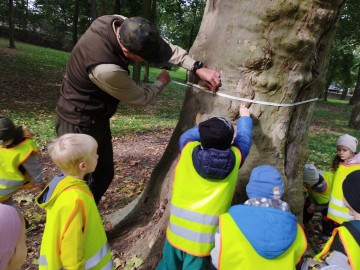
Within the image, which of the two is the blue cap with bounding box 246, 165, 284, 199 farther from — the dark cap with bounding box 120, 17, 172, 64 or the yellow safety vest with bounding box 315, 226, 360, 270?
the dark cap with bounding box 120, 17, 172, 64

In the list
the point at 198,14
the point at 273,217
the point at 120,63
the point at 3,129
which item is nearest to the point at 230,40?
the point at 120,63

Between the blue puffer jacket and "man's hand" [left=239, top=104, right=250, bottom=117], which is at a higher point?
"man's hand" [left=239, top=104, right=250, bottom=117]

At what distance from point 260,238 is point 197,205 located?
1.62 ft

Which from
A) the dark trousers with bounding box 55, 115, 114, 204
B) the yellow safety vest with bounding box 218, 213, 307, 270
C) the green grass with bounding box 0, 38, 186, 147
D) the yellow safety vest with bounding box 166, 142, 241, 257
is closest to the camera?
the yellow safety vest with bounding box 218, 213, 307, 270

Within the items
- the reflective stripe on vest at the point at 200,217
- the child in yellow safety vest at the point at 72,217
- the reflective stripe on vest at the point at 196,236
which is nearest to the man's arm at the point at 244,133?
the reflective stripe on vest at the point at 200,217

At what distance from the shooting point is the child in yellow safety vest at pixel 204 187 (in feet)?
7.04

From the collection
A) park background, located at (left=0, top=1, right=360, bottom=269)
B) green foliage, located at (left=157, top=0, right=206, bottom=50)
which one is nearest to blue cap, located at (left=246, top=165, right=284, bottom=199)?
park background, located at (left=0, top=1, right=360, bottom=269)

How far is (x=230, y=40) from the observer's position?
262 centimetres

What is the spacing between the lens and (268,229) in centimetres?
189

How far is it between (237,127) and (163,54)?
0.80m

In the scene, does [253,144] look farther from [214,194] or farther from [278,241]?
[278,241]

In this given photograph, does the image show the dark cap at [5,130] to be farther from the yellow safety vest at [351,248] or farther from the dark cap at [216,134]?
the yellow safety vest at [351,248]

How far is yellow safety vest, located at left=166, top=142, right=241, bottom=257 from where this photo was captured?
2.22m

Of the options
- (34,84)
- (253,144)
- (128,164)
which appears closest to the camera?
(253,144)
